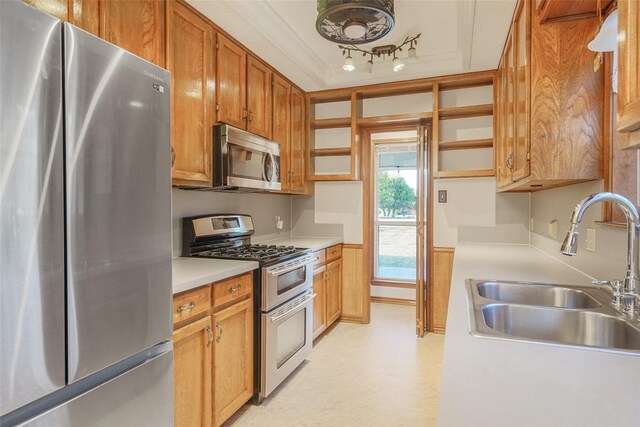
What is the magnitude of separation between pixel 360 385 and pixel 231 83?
2267mm

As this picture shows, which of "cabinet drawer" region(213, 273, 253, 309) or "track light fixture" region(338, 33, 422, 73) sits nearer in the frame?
"cabinet drawer" region(213, 273, 253, 309)

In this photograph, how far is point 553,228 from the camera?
237 centimetres

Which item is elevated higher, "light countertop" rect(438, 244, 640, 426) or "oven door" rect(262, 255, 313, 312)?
"light countertop" rect(438, 244, 640, 426)

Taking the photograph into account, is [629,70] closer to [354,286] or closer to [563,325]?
[563,325]

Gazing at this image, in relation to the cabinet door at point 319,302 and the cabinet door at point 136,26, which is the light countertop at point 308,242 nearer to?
Answer: the cabinet door at point 319,302

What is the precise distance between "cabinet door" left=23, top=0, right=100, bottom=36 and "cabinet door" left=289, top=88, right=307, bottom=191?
6.64 ft

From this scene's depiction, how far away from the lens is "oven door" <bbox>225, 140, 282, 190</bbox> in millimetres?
2324

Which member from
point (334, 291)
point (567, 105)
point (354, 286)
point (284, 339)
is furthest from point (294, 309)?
point (567, 105)

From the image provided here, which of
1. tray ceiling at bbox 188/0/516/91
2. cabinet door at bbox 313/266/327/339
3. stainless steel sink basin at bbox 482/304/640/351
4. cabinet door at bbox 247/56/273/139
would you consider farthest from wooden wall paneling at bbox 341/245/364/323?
stainless steel sink basin at bbox 482/304/640/351

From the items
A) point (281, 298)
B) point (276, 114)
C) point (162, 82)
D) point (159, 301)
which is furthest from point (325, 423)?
point (276, 114)

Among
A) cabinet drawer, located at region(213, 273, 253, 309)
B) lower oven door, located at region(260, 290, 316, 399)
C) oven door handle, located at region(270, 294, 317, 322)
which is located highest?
cabinet drawer, located at region(213, 273, 253, 309)

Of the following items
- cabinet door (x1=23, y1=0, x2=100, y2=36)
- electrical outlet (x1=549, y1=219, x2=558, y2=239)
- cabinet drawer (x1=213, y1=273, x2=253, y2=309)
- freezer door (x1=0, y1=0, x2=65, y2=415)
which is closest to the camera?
freezer door (x1=0, y1=0, x2=65, y2=415)

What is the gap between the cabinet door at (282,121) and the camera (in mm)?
3109

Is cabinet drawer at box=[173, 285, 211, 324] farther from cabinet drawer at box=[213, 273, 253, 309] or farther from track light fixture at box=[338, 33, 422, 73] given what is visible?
track light fixture at box=[338, 33, 422, 73]
